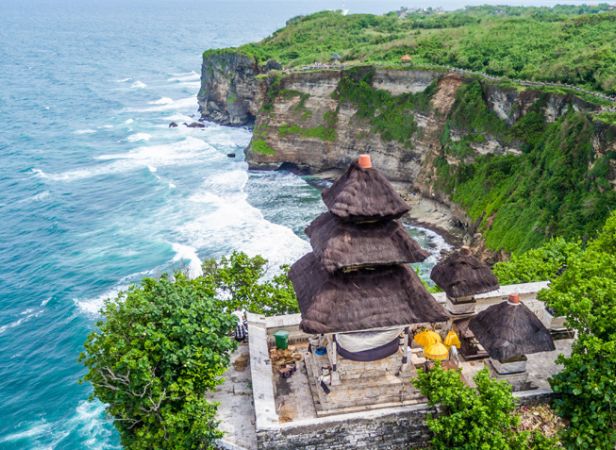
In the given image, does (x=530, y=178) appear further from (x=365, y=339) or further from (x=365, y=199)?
(x=365, y=199)

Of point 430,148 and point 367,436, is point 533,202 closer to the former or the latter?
point 430,148

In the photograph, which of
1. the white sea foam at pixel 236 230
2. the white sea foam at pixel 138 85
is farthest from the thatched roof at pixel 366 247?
the white sea foam at pixel 138 85

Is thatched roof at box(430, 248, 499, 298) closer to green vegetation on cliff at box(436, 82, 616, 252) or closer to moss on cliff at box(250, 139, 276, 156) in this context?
green vegetation on cliff at box(436, 82, 616, 252)

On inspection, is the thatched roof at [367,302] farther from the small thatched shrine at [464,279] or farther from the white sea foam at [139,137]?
the white sea foam at [139,137]

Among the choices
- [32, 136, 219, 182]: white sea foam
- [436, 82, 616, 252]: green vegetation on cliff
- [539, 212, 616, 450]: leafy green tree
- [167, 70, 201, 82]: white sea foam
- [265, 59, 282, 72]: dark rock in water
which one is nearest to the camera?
[539, 212, 616, 450]: leafy green tree

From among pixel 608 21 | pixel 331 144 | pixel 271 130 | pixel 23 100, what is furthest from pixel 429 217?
pixel 23 100

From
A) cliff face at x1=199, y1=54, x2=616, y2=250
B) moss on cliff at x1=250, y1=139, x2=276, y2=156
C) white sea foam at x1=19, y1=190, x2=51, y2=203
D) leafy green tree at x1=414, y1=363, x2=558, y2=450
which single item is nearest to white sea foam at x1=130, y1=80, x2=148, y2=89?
cliff face at x1=199, y1=54, x2=616, y2=250
